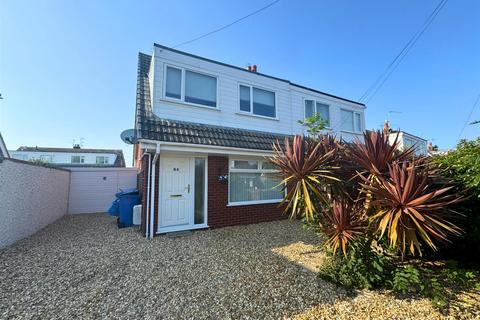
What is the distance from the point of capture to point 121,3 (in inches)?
273

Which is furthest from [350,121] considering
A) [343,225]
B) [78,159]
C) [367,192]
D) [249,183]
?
[78,159]

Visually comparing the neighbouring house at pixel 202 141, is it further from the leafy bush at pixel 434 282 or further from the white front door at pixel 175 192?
the leafy bush at pixel 434 282

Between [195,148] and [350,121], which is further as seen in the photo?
[350,121]

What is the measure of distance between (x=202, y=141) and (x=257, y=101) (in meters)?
3.96

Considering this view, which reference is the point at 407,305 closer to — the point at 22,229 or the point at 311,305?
the point at 311,305

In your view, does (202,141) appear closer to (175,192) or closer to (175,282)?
(175,192)

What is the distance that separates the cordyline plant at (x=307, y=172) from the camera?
3887 millimetres

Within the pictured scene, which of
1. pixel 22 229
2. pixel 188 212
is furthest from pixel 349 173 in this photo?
pixel 22 229

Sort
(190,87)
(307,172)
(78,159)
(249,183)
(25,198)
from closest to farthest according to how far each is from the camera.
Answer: (307,172), (25,198), (190,87), (249,183), (78,159)

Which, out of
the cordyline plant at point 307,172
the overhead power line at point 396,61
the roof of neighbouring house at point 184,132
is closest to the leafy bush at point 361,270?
the cordyline plant at point 307,172

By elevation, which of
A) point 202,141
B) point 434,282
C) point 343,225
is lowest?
point 434,282

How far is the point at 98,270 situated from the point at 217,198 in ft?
13.3

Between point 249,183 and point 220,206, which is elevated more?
point 249,183

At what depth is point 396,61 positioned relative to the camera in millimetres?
A: 10797
